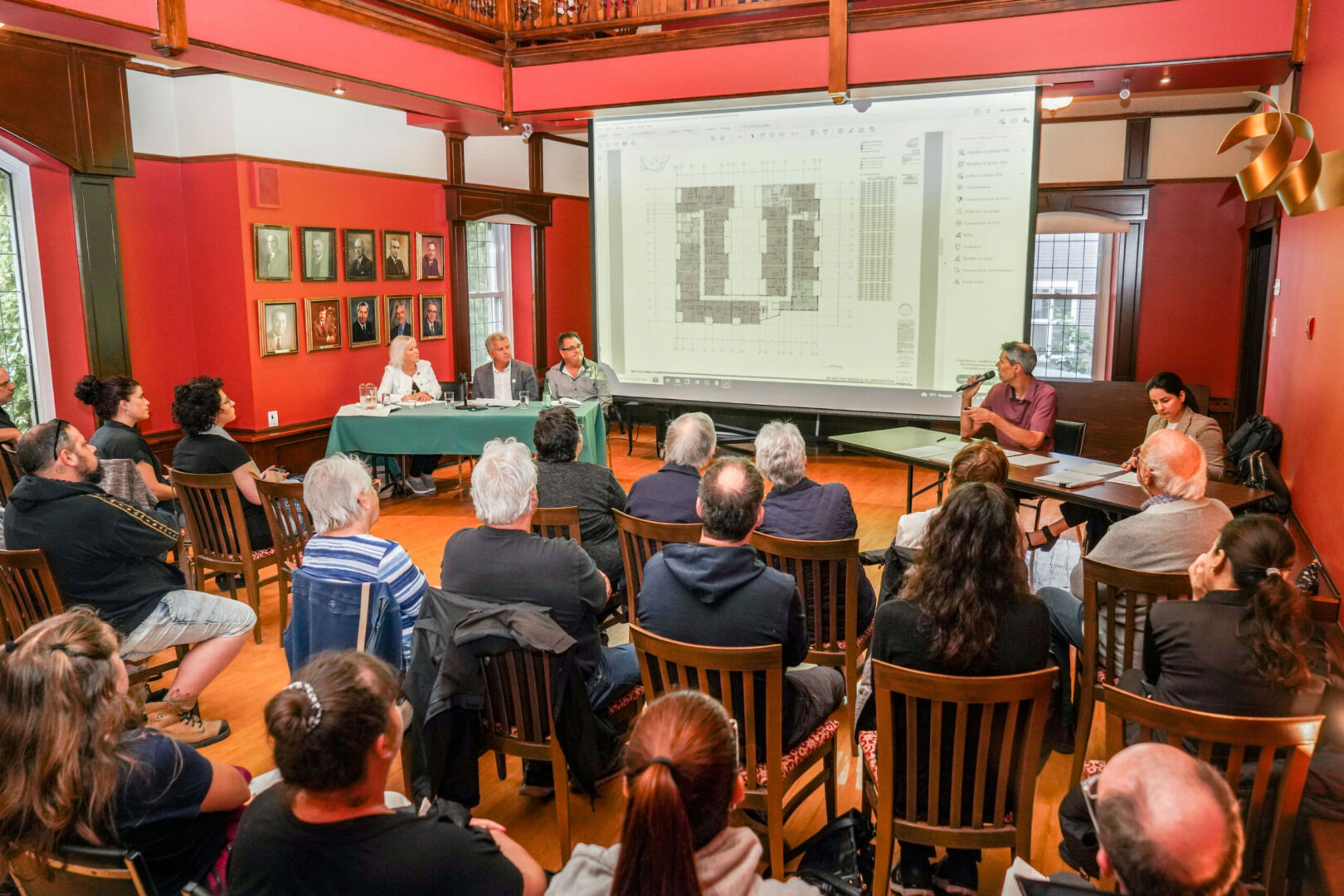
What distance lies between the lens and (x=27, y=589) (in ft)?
10.0

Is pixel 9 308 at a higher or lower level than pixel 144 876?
higher

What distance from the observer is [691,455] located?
11.9 feet

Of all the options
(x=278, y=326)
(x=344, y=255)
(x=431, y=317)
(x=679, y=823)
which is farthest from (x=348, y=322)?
(x=679, y=823)

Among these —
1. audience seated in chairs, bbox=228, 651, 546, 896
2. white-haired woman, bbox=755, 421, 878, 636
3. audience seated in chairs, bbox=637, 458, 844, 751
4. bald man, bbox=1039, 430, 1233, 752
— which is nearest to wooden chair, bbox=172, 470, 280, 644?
white-haired woman, bbox=755, 421, 878, 636

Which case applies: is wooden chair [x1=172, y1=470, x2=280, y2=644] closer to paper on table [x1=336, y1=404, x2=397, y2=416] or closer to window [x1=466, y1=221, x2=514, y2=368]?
paper on table [x1=336, y1=404, x2=397, y2=416]

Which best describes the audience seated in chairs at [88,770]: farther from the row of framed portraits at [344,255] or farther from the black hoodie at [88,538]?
the row of framed portraits at [344,255]

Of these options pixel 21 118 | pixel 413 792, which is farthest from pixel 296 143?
pixel 413 792

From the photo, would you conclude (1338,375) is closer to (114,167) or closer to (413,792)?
(413,792)

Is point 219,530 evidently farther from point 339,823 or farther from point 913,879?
point 913,879

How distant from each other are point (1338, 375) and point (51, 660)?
4.06 m

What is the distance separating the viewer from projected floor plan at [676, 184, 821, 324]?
20.3 ft

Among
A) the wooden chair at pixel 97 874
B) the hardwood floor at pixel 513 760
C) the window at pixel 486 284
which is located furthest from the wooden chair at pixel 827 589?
the window at pixel 486 284

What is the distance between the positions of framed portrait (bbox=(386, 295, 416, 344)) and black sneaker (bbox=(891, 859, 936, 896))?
250 inches

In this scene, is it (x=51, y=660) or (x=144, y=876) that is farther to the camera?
(x=51, y=660)
